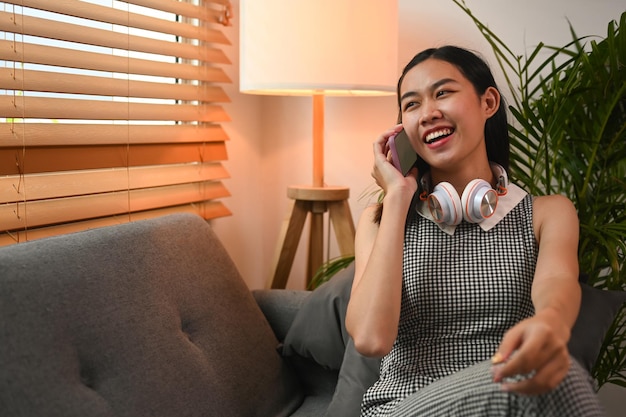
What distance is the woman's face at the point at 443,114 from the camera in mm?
1646

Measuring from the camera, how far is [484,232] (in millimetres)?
1638

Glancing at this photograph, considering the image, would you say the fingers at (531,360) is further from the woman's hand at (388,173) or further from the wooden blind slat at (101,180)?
the wooden blind slat at (101,180)

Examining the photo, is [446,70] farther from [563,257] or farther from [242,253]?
[242,253]

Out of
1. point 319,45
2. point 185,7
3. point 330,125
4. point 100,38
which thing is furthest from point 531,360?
point 330,125

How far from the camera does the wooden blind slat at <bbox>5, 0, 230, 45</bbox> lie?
1.99 m

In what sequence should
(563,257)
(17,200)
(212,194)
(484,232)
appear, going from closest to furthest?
(563,257) < (484,232) < (17,200) < (212,194)

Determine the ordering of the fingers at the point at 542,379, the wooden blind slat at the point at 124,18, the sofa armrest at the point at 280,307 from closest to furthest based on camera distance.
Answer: the fingers at the point at 542,379 → the wooden blind slat at the point at 124,18 → the sofa armrest at the point at 280,307

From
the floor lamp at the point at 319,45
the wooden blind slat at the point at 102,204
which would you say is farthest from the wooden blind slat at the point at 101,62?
the wooden blind slat at the point at 102,204

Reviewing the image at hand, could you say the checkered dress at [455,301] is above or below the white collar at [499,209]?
below

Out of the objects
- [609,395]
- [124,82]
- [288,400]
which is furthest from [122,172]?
[609,395]

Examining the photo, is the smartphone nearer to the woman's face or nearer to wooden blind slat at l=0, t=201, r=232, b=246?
the woman's face

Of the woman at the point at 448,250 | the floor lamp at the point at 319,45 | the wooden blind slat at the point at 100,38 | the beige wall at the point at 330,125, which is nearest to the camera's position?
the woman at the point at 448,250

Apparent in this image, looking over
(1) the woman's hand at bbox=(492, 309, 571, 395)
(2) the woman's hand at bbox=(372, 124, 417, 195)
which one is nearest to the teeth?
(2) the woman's hand at bbox=(372, 124, 417, 195)

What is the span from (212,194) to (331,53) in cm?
78
